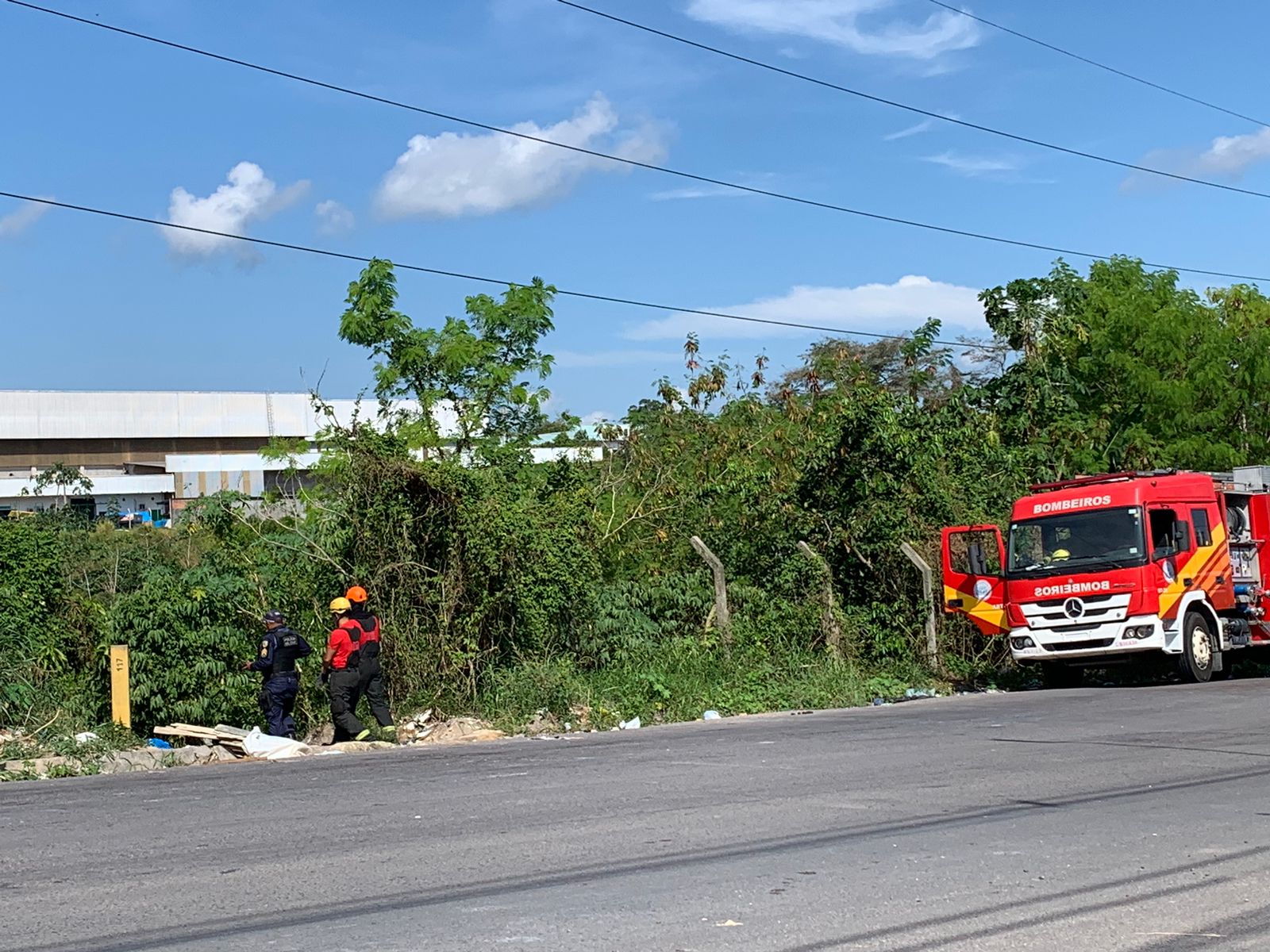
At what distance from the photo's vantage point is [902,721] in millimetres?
15328

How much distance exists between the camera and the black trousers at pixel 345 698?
49.7ft

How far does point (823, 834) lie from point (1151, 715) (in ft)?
26.9

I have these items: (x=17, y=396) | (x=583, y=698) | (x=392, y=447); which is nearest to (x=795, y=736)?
(x=583, y=698)

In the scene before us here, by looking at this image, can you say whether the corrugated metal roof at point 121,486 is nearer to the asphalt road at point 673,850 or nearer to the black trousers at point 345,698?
the black trousers at point 345,698

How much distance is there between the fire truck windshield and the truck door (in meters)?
0.32

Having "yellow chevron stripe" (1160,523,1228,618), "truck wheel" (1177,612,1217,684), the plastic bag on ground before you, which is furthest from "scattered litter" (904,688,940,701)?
the plastic bag on ground

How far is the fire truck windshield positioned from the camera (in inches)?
763

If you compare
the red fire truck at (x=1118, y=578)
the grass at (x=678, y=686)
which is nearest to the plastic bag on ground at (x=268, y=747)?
the grass at (x=678, y=686)

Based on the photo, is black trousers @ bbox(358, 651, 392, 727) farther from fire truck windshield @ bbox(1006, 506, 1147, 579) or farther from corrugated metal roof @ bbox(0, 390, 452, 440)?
corrugated metal roof @ bbox(0, 390, 452, 440)

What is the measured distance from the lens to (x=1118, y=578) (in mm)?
19203

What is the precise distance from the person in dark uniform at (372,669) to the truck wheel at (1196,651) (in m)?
11.0

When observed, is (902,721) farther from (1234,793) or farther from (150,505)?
(150,505)

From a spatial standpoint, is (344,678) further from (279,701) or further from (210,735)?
(210,735)

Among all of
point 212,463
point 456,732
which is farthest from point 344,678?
point 212,463
